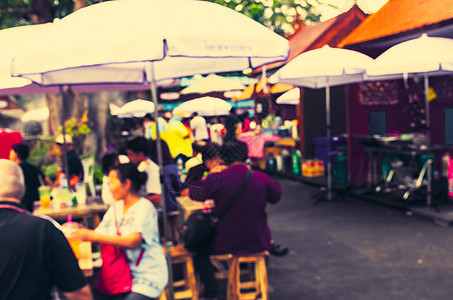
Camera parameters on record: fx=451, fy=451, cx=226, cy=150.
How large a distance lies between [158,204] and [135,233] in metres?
1.93

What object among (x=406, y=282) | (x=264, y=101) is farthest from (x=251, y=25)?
(x=406, y=282)

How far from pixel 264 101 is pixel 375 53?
0.50 metres

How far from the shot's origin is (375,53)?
1.72 meters

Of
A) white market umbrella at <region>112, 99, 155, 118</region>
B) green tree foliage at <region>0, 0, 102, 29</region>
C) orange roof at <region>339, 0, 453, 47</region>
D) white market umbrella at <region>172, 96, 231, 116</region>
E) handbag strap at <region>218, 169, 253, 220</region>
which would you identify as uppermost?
green tree foliage at <region>0, 0, 102, 29</region>

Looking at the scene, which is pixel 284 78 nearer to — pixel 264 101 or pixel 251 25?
pixel 264 101

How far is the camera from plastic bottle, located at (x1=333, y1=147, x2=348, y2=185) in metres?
11.5

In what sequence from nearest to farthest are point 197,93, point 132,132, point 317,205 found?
point 197,93 → point 132,132 → point 317,205

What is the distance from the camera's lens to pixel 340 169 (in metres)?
11.5

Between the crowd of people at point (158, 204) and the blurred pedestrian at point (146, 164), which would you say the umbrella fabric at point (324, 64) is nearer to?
the crowd of people at point (158, 204)

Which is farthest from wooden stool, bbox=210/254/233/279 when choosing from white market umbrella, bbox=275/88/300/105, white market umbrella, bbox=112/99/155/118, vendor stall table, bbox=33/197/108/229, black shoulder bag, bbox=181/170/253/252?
white market umbrella, bbox=275/88/300/105

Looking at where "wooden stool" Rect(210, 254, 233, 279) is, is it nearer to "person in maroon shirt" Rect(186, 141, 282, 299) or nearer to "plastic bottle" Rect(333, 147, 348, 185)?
"person in maroon shirt" Rect(186, 141, 282, 299)

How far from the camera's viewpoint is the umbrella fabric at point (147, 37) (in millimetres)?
2615

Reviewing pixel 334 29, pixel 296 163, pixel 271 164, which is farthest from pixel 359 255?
pixel 271 164

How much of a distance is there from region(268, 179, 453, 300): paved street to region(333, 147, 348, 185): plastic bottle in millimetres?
1927
